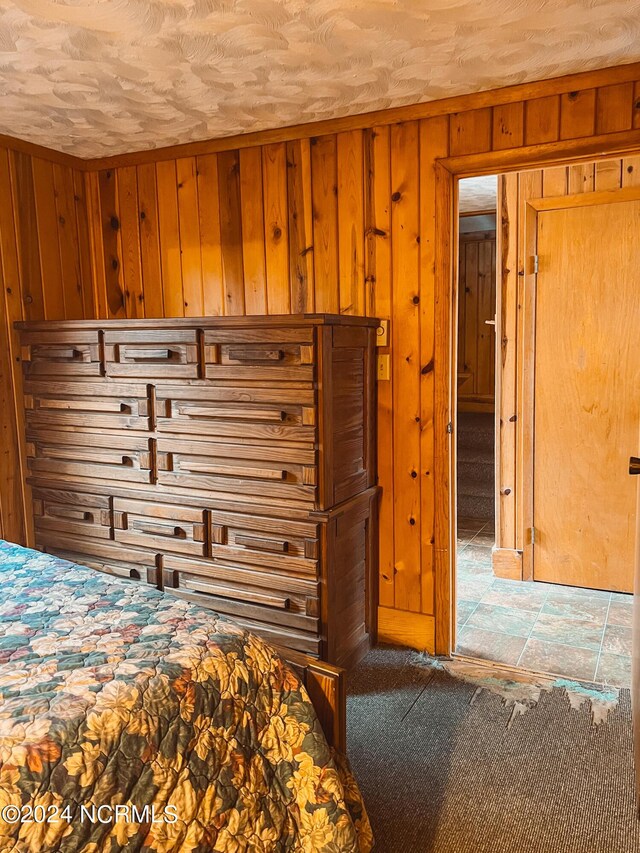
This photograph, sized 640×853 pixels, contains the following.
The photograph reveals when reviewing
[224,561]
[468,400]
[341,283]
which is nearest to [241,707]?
[224,561]

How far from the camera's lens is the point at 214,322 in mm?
2535

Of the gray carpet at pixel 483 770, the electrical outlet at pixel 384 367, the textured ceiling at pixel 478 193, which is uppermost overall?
the textured ceiling at pixel 478 193

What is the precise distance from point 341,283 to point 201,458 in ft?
3.22

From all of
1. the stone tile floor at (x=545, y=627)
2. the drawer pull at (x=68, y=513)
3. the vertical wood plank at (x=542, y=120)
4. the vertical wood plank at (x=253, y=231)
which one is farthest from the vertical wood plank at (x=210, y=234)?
the stone tile floor at (x=545, y=627)

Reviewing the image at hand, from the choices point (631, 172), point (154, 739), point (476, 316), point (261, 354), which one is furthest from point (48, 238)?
point (476, 316)

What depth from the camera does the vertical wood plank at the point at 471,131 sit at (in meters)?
2.55

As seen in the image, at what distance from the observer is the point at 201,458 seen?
2664 millimetres

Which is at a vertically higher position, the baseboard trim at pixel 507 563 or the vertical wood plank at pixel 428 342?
the vertical wood plank at pixel 428 342

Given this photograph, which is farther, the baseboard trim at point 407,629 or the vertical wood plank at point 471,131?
the baseboard trim at point 407,629

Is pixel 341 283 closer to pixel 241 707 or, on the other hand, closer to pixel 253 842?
pixel 241 707

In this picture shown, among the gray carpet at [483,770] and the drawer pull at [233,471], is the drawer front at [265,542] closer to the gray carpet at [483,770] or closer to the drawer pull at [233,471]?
the drawer pull at [233,471]

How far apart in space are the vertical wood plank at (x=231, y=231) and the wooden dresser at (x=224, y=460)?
582 millimetres

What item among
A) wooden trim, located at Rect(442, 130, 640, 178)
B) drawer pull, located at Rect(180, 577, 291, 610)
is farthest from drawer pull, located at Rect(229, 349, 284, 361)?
wooden trim, located at Rect(442, 130, 640, 178)

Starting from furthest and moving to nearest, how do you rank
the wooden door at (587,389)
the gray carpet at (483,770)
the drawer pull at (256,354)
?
the wooden door at (587,389)
the drawer pull at (256,354)
the gray carpet at (483,770)
